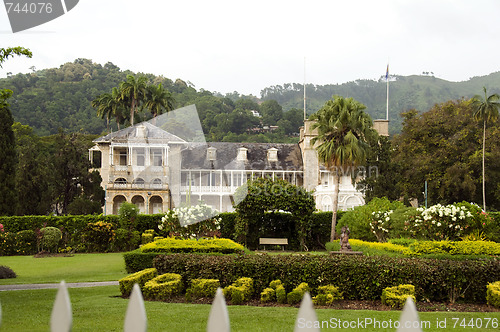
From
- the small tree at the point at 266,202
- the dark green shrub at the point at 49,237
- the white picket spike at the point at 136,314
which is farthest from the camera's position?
the small tree at the point at 266,202

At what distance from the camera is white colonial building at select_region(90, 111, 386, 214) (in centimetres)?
4972

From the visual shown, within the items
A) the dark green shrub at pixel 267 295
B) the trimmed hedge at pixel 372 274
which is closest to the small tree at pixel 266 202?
the trimmed hedge at pixel 372 274

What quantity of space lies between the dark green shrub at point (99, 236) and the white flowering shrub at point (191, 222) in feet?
14.0

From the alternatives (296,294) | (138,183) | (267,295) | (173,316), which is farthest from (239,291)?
(138,183)

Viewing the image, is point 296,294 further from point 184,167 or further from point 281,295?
point 184,167

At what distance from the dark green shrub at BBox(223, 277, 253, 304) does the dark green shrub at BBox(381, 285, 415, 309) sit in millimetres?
3107

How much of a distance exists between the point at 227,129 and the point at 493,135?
3983 cm

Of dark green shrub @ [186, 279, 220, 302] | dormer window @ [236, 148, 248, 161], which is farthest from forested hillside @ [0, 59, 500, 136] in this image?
dark green shrub @ [186, 279, 220, 302]

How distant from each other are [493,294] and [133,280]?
8578 millimetres

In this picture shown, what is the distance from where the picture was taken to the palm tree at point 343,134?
104ft

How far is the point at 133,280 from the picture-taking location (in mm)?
12953

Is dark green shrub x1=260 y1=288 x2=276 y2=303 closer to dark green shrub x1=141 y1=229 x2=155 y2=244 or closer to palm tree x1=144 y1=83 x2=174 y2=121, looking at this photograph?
dark green shrub x1=141 y1=229 x2=155 y2=244

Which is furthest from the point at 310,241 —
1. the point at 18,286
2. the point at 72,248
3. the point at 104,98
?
the point at 104,98

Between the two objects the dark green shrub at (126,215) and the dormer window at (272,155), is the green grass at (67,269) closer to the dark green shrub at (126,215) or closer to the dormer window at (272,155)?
the dark green shrub at (126,215)
